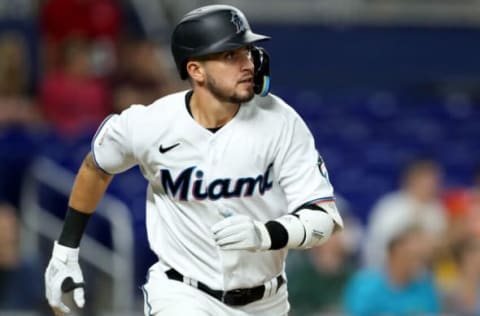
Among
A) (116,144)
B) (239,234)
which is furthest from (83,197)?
(239,234)

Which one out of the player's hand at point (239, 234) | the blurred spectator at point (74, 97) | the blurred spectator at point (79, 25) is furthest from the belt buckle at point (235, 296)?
the blurred spectator at point (79, 25)

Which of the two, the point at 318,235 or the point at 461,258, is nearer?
the point at 318,235

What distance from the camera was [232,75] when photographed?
427 cm

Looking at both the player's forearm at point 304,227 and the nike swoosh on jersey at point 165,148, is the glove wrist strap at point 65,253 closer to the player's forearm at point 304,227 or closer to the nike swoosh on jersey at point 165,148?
the nike swoosh on jersey at point 165,148

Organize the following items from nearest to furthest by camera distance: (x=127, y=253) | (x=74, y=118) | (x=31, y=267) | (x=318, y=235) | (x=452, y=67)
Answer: (x=318, y=235)
(x=31, y=267)
(x=127, y=253)
(x=74, y=118)
(x=452, y=67)

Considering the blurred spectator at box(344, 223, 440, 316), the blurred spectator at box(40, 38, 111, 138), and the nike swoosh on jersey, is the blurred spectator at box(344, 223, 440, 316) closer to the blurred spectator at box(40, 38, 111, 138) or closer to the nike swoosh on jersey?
the nike swoosh on jersey

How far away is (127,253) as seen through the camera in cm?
794

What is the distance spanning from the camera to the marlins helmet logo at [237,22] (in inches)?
167

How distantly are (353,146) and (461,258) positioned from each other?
2734 millimetres

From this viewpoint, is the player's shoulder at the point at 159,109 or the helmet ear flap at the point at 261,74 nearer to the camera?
the helmet ear flap at the point at 261,74

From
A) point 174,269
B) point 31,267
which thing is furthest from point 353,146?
point 174,269

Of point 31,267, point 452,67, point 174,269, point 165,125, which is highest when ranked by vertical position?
point 165,125

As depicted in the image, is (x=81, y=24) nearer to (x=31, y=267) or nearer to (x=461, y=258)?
(x=31, y=267)

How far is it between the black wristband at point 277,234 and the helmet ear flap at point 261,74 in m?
0.48
